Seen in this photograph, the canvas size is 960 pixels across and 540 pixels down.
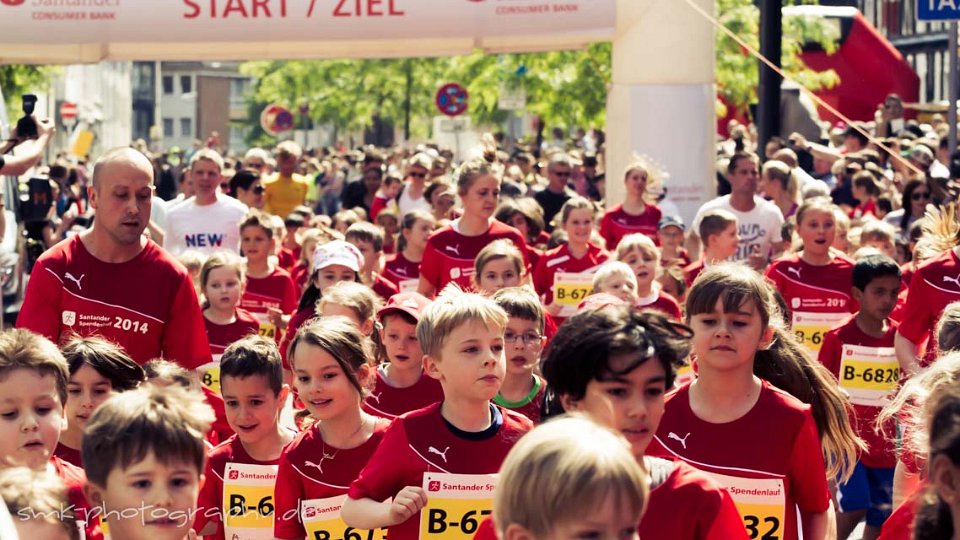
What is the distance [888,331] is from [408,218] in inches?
171

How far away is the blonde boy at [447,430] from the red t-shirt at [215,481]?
1.02 meters

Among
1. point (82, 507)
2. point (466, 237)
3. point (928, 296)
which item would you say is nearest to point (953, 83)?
point (466, 237)

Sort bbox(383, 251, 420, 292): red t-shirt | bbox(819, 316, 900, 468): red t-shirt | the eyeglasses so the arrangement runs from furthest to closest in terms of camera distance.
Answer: bbox(383, 251, 420, 292): red t-shirt < bbox(819, 316, 900, 468): red t-shirt < the eyeglasses

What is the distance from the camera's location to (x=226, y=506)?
20.9 feet

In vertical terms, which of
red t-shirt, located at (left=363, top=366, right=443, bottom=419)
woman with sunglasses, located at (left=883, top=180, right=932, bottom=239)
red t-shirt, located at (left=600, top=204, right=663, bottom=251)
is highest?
woman with sunglasses, located at (left=883, top=180, right=932, bottom=239)

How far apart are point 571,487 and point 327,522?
266 cm

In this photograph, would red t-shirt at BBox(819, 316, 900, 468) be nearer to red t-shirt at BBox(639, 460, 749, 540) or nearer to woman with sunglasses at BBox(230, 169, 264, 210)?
red t-shirt at BBox(639, 460, 749, 540)

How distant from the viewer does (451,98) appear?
98.2ft

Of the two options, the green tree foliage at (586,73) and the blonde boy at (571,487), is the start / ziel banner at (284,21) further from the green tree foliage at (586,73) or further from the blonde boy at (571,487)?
the blonde boy at (571,487)

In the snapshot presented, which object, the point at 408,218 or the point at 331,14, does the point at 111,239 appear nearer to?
the point at 408,218

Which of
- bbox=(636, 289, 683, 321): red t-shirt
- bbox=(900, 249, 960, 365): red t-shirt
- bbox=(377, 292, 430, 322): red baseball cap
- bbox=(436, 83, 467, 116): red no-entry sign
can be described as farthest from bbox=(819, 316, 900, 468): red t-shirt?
bbox=(436, 83, 467, 116): red no-entry sign

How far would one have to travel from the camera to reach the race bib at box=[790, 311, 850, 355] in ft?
34.2

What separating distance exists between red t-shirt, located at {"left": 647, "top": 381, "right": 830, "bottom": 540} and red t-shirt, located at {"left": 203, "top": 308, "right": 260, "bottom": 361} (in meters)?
4.45

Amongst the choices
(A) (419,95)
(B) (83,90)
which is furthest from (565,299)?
(B) (83,90)
